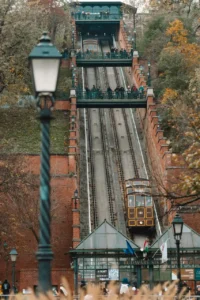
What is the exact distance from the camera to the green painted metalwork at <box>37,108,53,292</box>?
40.5ft

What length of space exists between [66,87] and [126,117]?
518 cm

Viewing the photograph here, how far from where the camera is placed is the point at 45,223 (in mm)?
12492

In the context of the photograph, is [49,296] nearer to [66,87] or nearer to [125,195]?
[125,195]

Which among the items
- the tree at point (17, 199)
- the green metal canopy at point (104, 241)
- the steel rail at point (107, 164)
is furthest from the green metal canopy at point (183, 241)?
the steel rail at point (107, 164)

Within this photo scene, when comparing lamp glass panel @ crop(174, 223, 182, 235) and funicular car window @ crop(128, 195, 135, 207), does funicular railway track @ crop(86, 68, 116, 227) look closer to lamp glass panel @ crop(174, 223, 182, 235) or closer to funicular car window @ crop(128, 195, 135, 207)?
funicular car window @ crop(128, 195, 135, 207)

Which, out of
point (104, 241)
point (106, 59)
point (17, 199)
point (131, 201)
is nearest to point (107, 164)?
point (131, 201)

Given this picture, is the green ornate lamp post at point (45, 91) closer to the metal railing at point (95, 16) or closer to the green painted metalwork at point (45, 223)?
the green painted metalwork at point (45, 223)

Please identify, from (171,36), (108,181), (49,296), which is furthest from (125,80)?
(49,296)

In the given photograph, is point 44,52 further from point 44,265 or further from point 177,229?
point 177,229

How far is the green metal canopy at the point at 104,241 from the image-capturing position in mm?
36125

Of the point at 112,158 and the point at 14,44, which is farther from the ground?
the point at 14,44

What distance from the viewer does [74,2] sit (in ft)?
305

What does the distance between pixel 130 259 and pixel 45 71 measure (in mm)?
25161

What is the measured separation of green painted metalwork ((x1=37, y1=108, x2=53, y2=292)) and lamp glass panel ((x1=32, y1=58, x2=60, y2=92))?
43 centimetres
